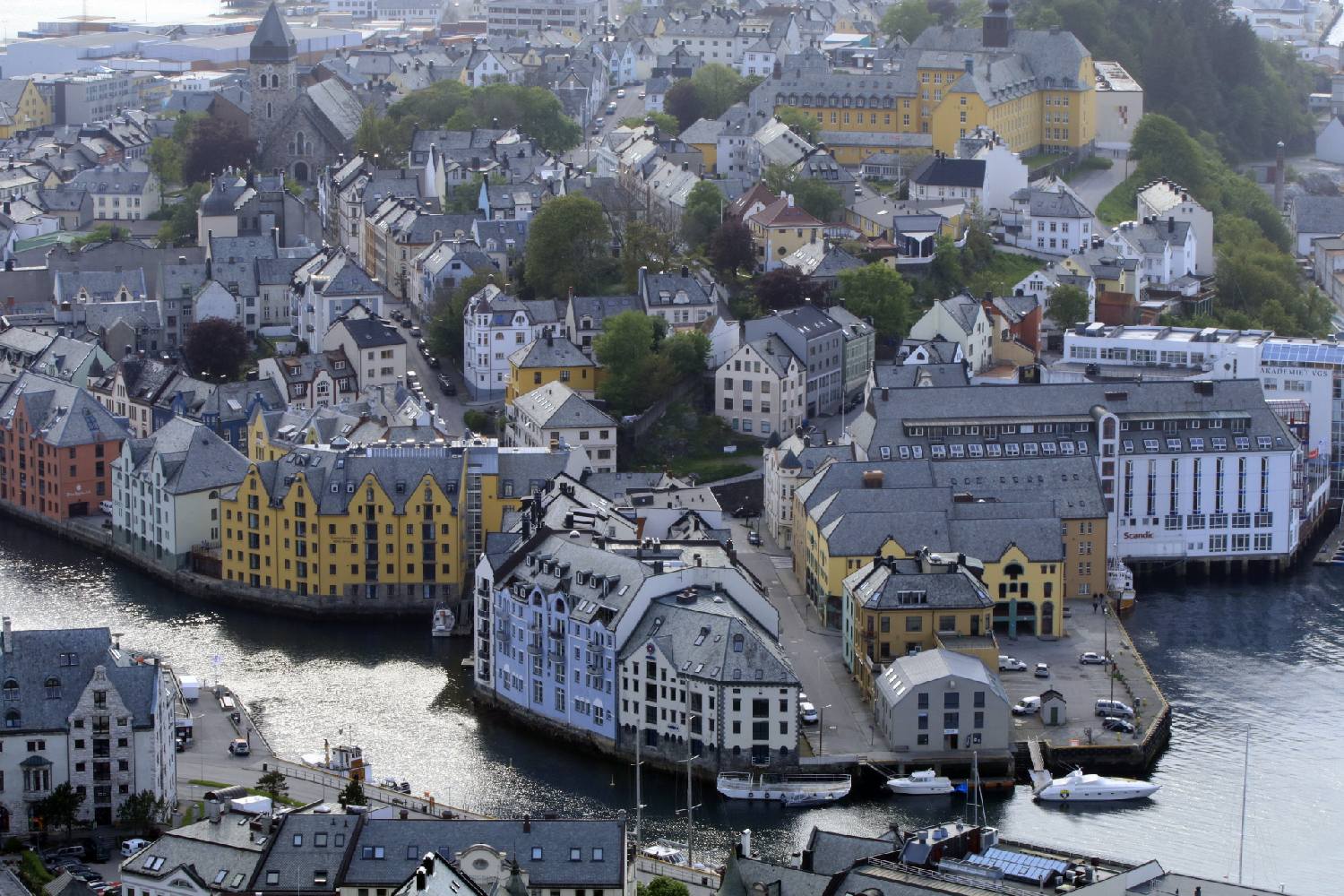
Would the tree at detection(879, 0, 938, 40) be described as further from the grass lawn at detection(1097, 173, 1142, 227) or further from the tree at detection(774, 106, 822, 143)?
the grass lawn at detection(1097, 173, 1142, 227)

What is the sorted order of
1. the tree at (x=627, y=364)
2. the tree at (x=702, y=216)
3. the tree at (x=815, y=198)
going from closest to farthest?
the tree at (x=627, y=364), the tree at (x=702, y=216), the tree at (x=815, y=198)

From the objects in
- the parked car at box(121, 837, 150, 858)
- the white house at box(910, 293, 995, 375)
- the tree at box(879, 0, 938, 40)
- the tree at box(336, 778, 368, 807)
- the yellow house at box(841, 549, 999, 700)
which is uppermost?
the tree at box(879, 0, 938, 40)

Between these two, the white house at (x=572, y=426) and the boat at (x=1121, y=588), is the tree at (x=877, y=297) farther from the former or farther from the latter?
the boat at (x=1121, y=588)

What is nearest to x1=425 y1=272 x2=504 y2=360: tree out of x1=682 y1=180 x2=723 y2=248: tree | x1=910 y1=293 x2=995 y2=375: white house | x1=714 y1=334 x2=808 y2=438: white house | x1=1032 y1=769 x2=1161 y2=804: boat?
x1=682 y1=180 x2=723 y2=248: tree

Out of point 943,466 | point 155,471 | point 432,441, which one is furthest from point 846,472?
point 155,471

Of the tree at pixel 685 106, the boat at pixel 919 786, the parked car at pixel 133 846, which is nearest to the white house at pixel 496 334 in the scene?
the boat at pixel 919 786

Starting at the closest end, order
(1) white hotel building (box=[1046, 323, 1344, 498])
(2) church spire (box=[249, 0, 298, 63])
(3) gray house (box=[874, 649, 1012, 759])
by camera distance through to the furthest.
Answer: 1. (3) gray house (box=[874, 649, 1012, 759])
2. (1) white hotel building (box=[1046, 323, 1344, 498])
3. (2) church spire (box=[249, 0, 298, 63])

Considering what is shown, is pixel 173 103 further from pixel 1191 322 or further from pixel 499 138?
pixel 1191 322
